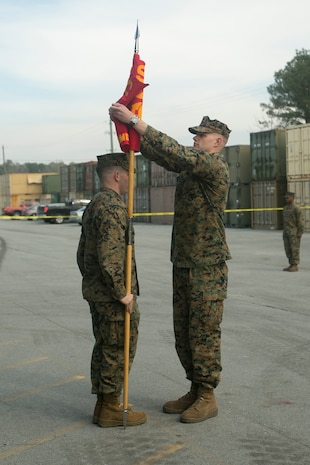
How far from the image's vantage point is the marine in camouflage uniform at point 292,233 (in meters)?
13.8

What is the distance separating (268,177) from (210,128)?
27553mm

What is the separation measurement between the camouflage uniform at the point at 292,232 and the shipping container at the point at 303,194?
14.7 metres

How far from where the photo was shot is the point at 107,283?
432 cm

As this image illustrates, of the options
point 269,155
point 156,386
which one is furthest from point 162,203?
point 156,386

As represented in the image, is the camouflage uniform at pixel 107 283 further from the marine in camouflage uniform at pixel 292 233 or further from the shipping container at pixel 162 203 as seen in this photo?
the shipping container at pixel 162 203

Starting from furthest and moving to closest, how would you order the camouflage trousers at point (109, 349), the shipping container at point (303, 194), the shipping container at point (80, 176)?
1. the shipping container at point (80, 176)
2. the shipping container at point (303, 194)
3. the camouflage trousers at point (109, 349)

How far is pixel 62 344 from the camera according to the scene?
22.8ft

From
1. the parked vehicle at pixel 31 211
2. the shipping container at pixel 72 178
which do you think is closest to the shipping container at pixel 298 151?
the shipping container at pixel 72 178

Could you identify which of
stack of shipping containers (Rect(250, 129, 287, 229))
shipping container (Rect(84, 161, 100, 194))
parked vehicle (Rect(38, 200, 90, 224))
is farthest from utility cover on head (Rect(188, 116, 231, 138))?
shipping container (Rect(84, 161, 100, 194))

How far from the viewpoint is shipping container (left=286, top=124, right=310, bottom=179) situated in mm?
28812

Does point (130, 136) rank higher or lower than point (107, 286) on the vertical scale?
higher

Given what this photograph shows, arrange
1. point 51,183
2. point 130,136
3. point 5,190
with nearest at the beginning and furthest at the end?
point 130,136 < point 51,183 < point 5,190

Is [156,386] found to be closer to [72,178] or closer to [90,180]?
[90,180]

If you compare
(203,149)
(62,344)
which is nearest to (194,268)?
(203,149)
